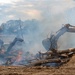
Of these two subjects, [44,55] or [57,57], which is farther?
[44,55]

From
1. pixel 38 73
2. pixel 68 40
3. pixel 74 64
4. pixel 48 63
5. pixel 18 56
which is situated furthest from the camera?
pixel 68 40

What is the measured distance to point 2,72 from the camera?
10734mm

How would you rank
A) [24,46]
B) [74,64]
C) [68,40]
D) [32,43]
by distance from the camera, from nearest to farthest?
[74,64] < [68,40] < [24,46] < [32,43]

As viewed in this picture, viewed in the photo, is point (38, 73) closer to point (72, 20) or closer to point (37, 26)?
point (72, 20)

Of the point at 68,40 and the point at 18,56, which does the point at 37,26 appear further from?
the point at 18,56

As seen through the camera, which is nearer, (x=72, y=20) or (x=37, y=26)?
(x=72, y=20)

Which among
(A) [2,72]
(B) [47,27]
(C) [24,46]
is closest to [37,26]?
(B) [47,27]

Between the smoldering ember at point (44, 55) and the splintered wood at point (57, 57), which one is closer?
the splintered wood at point (57, 57)

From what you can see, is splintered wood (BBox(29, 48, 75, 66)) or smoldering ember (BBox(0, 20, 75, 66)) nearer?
splintered wood (BBox(29, 48, 75, 66))

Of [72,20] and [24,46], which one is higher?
[72,20]

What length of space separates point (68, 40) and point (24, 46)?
5.15m

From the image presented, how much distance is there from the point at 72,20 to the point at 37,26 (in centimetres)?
881

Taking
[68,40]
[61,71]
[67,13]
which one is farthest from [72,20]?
[61,71]

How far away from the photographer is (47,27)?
33.3 m
